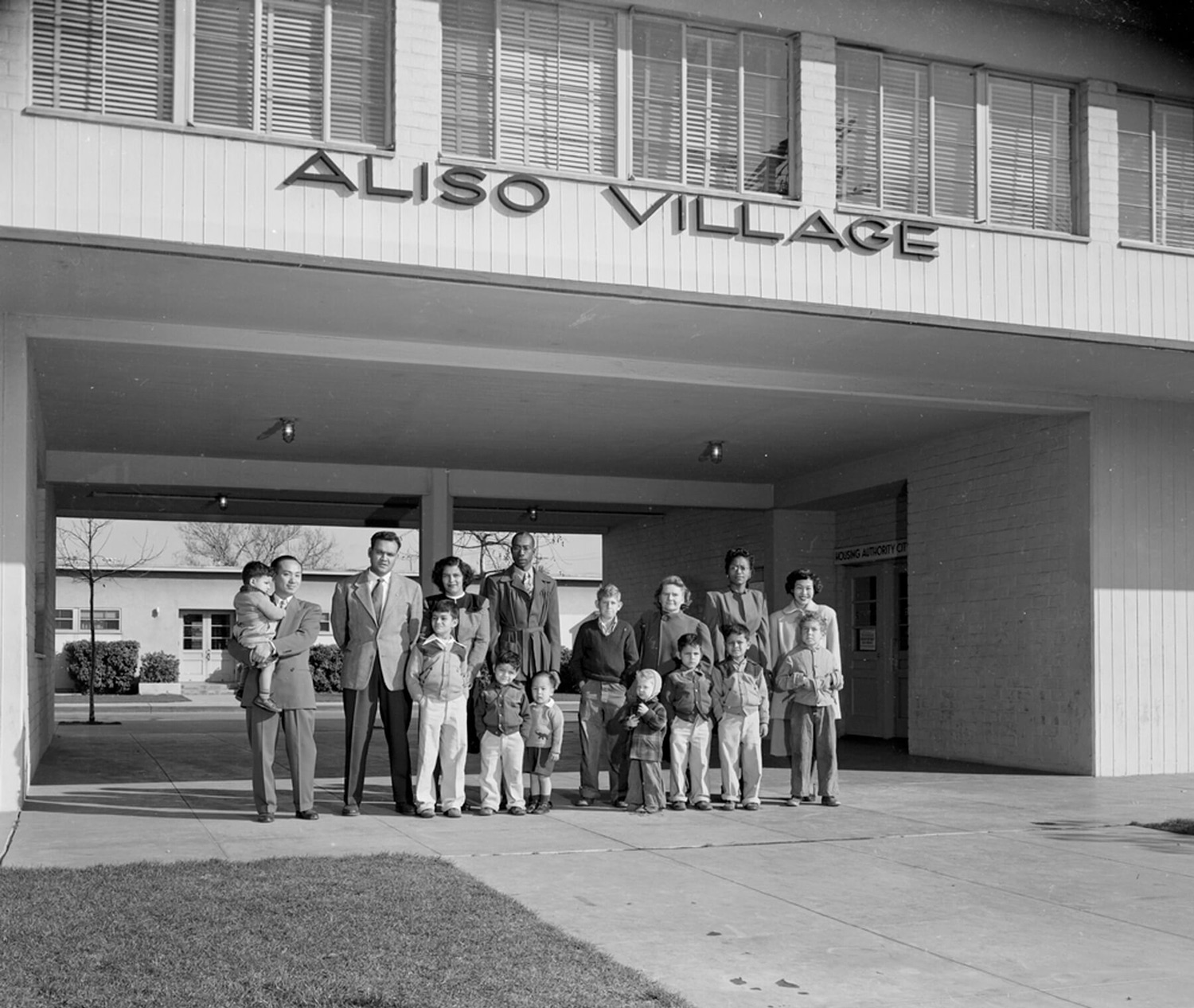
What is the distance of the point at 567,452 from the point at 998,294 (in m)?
7.57

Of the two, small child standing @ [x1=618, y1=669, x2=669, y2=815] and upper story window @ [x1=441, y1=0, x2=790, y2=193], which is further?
upper story window @ [x1=441, y1=0, x2=790, y2=193]

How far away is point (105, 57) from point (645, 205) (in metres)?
3.76

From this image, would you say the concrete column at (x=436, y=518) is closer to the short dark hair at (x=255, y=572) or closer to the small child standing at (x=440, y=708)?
the small child standing at (x=440, y=708)

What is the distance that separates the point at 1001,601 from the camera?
14516mm

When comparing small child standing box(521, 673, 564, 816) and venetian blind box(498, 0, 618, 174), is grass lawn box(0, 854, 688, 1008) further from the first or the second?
venetian blind box(498, 0, 618, 174)

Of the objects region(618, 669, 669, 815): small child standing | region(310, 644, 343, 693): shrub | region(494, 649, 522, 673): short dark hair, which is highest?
region(494, 649, 522, 673): short dark hair

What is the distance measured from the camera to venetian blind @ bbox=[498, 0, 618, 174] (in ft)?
33.8

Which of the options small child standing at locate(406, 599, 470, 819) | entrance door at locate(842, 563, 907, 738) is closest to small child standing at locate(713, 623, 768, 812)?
small child standing at locate(406, 599, 470, 819)

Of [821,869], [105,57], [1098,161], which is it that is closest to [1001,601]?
[1098,161]

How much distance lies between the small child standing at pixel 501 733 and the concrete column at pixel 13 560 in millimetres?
3301

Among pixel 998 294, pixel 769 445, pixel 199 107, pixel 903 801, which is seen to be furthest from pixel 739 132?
pixel 769 445

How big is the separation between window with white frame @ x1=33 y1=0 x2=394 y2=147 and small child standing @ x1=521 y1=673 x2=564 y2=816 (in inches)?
155

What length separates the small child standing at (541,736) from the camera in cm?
1000

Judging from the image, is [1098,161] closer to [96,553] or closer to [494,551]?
[96,553]
